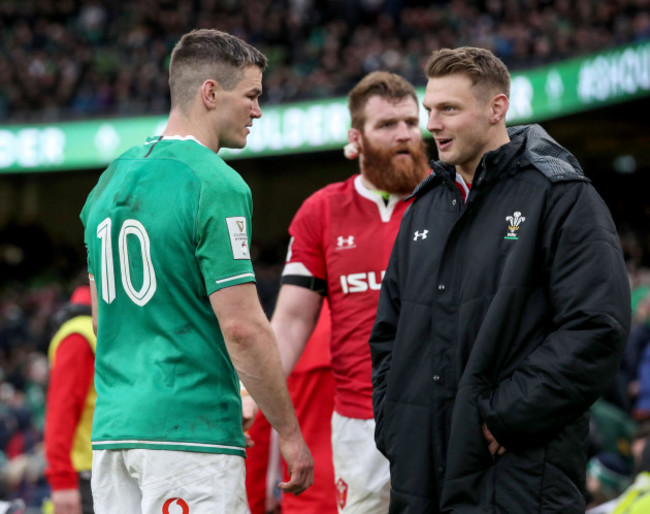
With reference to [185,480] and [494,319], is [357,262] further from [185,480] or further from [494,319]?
[185,480]

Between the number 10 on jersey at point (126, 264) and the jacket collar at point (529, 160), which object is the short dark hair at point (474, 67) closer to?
the jacket collar at point (529, 160)

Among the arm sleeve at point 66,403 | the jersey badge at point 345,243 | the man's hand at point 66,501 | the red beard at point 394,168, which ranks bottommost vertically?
the man's hand at point 66,501

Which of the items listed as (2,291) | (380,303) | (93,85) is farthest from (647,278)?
(2,291)

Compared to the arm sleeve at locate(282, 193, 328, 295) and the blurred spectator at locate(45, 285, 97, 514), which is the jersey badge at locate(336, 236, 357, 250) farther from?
the blurred spectator at locate(45, 285, 97, 514)

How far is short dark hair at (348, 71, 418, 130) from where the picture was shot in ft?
14.0

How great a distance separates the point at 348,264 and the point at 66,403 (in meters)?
1.65

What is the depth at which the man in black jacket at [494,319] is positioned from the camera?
2686 mm

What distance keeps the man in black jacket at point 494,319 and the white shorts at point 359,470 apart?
0.91 metres

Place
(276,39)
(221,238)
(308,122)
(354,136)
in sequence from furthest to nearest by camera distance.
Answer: (276,39), (308,122), (354,136), (221,238)

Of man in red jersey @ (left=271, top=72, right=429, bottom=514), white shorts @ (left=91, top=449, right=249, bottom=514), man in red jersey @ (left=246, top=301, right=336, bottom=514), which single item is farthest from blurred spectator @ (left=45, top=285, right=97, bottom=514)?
white shorts @ (left=91, top=449, right=249, bottom=514)

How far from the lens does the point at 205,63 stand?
3.13 m

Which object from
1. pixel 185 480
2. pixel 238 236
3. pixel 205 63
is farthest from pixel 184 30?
pixel 185 480

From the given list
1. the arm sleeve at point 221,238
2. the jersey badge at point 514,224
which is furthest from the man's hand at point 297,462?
the jersey badge at point 514,224

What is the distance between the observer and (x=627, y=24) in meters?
13.8
